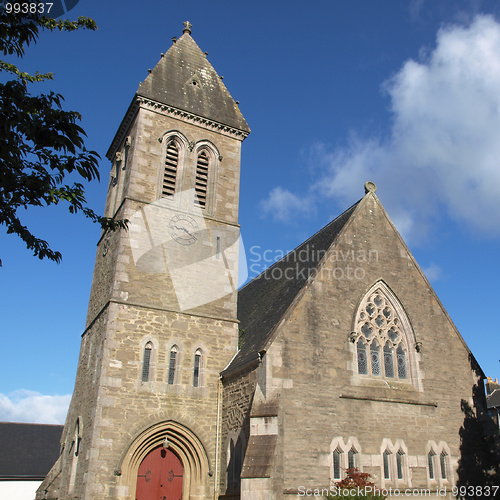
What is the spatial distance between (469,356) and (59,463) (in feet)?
50.5

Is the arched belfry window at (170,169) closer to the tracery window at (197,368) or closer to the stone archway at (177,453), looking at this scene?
the tracery window at (197,368)

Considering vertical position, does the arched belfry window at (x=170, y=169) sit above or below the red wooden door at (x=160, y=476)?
above

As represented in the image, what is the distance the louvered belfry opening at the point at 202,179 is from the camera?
21.1 m

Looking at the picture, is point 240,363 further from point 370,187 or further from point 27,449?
point 27,449

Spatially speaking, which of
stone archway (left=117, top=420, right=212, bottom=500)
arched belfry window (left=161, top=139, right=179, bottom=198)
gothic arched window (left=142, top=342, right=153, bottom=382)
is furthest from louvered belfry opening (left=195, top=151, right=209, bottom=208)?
stone archway (left=117, top=420, right=212, bottom=500)

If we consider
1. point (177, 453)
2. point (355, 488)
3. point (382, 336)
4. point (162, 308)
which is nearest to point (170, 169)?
point (162, 308)

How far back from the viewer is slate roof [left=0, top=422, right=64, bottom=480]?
33750 mm

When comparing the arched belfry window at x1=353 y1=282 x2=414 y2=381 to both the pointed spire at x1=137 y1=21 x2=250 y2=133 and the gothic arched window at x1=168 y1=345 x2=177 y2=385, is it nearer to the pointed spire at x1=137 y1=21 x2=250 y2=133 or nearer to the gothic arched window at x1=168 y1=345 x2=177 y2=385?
the gothic arched window at x1=168 y1=345 x2=177 y2=385

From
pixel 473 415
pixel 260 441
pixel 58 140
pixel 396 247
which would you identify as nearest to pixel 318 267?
pixel 396 247

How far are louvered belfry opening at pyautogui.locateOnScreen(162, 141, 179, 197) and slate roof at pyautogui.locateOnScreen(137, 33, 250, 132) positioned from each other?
1.87m

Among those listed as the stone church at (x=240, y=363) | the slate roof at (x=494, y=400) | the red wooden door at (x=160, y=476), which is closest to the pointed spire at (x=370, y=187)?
the stone church at (x=240, y=363)

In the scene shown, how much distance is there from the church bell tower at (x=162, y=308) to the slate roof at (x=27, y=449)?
57.4ft

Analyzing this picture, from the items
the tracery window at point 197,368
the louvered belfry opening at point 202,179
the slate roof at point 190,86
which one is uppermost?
the slate roof at point 190,86

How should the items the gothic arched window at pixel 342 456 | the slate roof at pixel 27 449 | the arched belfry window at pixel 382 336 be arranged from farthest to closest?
1. the slate roof at pixel 27 449
2. the arched belfry window at pixel 382 336
3. the gothic arched window at pixel 342 456
